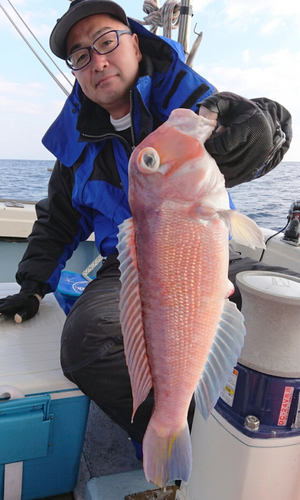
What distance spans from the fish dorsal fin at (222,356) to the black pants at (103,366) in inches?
27.4

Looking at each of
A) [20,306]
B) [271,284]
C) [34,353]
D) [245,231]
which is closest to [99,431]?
[34,353]

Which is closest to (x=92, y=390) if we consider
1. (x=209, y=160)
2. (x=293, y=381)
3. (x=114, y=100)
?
(x=293, y=381)

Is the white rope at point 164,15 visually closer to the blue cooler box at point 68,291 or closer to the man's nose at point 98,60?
Answer: the man's nose at point 98,60

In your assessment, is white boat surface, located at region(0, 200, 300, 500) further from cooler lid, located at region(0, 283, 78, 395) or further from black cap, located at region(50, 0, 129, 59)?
black cap, located at region(50, 0, 129, 59)

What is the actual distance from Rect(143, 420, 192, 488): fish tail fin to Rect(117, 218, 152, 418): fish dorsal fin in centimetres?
12

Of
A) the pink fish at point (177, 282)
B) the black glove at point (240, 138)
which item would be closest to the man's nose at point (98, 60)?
the black glove at point (240, 138)

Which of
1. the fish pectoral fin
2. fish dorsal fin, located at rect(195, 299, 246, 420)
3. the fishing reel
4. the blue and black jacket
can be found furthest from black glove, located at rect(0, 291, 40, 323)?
the fishing reel

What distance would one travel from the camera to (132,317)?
3.06 ft

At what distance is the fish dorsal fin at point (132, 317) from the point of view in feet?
3.02

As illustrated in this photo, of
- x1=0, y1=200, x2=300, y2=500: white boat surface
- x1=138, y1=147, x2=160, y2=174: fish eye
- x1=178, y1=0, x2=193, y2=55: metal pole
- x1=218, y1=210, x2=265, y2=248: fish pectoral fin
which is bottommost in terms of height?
x1=0, y1=200, x2=300, y2=500: white boat surface

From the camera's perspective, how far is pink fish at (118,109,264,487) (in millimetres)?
878

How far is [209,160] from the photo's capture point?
2.93ft

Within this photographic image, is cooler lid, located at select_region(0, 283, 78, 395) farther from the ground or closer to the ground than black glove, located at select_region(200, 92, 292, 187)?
closer to the ground

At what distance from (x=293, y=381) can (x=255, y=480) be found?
0.33 m
